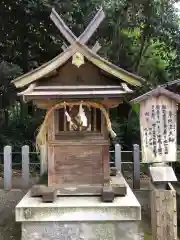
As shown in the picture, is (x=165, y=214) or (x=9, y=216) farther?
(x=9, y=216)

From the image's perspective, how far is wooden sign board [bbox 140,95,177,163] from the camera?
523 cm

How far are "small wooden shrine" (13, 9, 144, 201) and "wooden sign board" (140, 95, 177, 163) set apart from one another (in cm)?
79

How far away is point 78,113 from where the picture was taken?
20.6ft

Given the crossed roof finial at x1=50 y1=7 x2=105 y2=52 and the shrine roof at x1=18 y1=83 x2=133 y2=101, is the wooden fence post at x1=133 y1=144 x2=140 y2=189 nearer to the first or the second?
the shrine roof at x1=18 y1=83 x2=133 y2=101

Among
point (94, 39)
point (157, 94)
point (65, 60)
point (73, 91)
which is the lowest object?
point (157, 94)

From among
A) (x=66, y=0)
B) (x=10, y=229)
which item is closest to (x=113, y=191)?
(x=10, y=229)

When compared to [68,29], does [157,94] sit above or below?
below

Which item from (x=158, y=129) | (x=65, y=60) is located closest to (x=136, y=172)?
(x=158, y=129)

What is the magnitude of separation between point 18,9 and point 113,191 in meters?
8.21

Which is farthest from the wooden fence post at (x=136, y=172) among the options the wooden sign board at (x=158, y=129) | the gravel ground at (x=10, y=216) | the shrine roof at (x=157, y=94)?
the shrine roof at (x=157, y=94)

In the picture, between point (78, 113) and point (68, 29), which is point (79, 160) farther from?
point (68, 29)

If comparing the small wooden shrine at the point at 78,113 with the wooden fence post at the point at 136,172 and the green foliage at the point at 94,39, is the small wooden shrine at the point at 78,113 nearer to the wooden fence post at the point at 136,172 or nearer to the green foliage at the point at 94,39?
the wooden fence post at the point at 136,172

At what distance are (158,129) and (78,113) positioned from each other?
1.70 metres

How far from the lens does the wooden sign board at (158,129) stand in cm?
523
